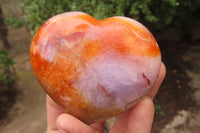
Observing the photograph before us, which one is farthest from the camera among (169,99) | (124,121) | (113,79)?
(169,99)

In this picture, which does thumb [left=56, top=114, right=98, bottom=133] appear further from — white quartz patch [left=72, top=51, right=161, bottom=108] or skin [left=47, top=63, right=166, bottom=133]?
white quartz patch [left=72, top=51, right=161, bottom=108]

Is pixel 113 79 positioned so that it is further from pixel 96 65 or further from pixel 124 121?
pixel 124 121

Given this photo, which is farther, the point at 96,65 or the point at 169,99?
the point at 169,99

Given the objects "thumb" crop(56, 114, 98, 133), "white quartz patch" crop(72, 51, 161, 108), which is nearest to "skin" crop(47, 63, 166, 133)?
"thumb" crop(56, 114, 98, 133)

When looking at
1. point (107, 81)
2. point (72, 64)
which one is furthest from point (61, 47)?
point (107, 81)

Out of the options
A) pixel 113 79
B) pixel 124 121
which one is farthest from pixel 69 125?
pixel 124 121

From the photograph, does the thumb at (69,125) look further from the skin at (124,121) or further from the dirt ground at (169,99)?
the dirt ground at (169,99)

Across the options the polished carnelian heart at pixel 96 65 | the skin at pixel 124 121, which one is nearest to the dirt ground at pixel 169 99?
the skin at pixel 124 121
